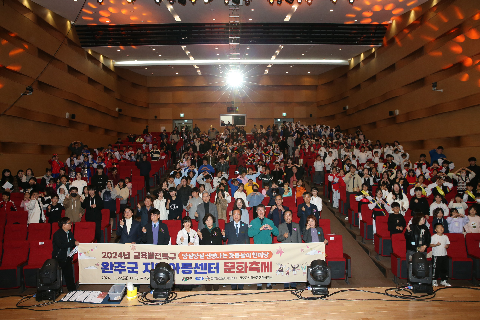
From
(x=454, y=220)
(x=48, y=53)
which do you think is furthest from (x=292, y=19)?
(x=454, y=220)

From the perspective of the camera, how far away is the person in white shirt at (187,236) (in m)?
6.35

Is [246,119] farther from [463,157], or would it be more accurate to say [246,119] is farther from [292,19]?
[463,157]

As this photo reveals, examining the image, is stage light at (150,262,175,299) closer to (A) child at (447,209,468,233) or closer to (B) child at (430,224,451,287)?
(B) child at (430,224,451,287)

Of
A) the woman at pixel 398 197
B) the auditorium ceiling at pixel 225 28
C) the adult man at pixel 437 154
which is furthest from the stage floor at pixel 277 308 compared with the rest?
the auditorium ceiling at pixel 225 28

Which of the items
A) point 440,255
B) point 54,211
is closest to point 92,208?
point 54,211

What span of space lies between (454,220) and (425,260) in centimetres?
225

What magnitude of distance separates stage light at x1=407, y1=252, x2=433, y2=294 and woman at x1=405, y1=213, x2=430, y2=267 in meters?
0.72

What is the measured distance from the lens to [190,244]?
638 centimetres

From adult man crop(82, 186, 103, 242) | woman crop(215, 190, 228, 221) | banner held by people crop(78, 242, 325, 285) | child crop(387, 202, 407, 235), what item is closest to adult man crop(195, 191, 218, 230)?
woman crop(215, 190, 228, 221)

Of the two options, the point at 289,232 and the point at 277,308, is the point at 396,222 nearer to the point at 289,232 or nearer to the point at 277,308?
the point at 289,232

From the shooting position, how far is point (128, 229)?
6.66m

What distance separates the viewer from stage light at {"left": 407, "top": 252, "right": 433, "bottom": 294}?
Answer: 567cm

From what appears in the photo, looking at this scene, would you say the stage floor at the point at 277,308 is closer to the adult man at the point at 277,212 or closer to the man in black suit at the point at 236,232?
the man in black suit at the point at 236,232

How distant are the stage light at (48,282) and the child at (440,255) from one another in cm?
641
